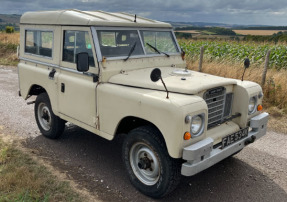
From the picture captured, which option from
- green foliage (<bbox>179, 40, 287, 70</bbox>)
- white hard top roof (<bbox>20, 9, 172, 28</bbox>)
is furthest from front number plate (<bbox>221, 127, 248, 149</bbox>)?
green foliage (<bbox>179, 40, 287, 70</bbox>)

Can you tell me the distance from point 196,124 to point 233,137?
30.5 inches

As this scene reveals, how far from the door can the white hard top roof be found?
127 mm

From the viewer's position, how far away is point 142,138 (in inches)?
138

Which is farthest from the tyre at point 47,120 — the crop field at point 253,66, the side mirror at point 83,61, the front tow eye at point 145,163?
the crop field at point 253,66

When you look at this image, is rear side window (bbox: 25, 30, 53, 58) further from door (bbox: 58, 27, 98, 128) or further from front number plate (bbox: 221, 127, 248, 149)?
front number plate (bbox: 221, 127, 248, 149)

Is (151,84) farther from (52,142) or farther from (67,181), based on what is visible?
(52,142)

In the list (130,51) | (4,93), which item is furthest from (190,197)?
(4,93)

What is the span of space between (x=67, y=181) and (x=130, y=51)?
2.11 m

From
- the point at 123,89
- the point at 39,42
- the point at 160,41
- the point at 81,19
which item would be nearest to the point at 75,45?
the point at 81,19

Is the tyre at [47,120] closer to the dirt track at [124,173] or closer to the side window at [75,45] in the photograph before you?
the dirt track at [124,173]

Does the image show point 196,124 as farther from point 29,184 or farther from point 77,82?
point 29,184

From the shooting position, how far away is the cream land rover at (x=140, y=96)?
3.25 m

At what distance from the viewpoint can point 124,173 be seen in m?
4.33

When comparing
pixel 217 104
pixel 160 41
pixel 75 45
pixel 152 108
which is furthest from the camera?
pixel 160 41
